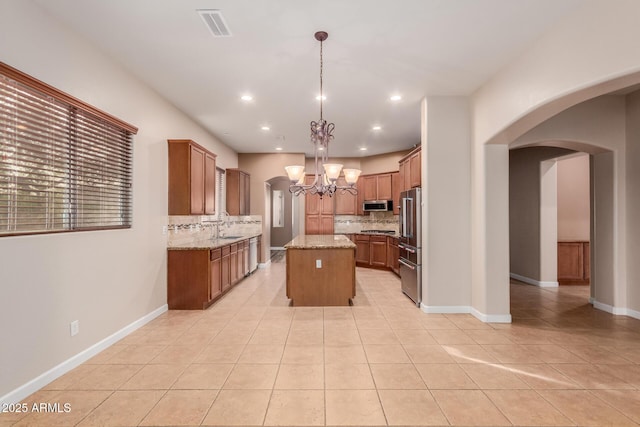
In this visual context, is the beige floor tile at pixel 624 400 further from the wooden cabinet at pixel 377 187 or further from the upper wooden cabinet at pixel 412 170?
the wooden cabinet at pixel 377 187

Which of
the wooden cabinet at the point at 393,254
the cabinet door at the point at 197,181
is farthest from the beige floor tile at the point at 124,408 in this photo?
the wooden cabinet at the point at 393,254

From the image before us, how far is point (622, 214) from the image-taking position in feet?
13.9

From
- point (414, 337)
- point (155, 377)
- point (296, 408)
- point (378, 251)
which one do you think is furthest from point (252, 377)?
point (378, 251)

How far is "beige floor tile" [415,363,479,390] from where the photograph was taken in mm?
2426

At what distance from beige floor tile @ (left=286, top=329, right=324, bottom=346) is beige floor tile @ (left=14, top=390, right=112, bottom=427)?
5.39 feet

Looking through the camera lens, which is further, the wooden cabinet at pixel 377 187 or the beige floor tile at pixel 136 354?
the wooden cabinet at pixel 377 187

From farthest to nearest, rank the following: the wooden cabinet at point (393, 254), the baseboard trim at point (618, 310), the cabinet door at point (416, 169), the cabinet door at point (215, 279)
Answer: the wooden cabinet at point (393, 254)
the cabinet door at point (416, 169)
the cabinet door at point (215, 279)
the baseboard trim at point (618, 310)

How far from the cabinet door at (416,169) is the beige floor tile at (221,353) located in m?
3.48

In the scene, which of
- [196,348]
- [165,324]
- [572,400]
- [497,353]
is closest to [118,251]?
[165,324]

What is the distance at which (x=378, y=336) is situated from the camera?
3.44 metres

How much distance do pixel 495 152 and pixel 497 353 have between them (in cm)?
236

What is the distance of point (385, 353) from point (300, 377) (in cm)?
92

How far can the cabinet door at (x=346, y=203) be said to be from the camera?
332 inches

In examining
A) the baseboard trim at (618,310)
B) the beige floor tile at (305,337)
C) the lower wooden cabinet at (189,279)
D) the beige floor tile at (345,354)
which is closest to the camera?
the beige floor tile at (345,354)
